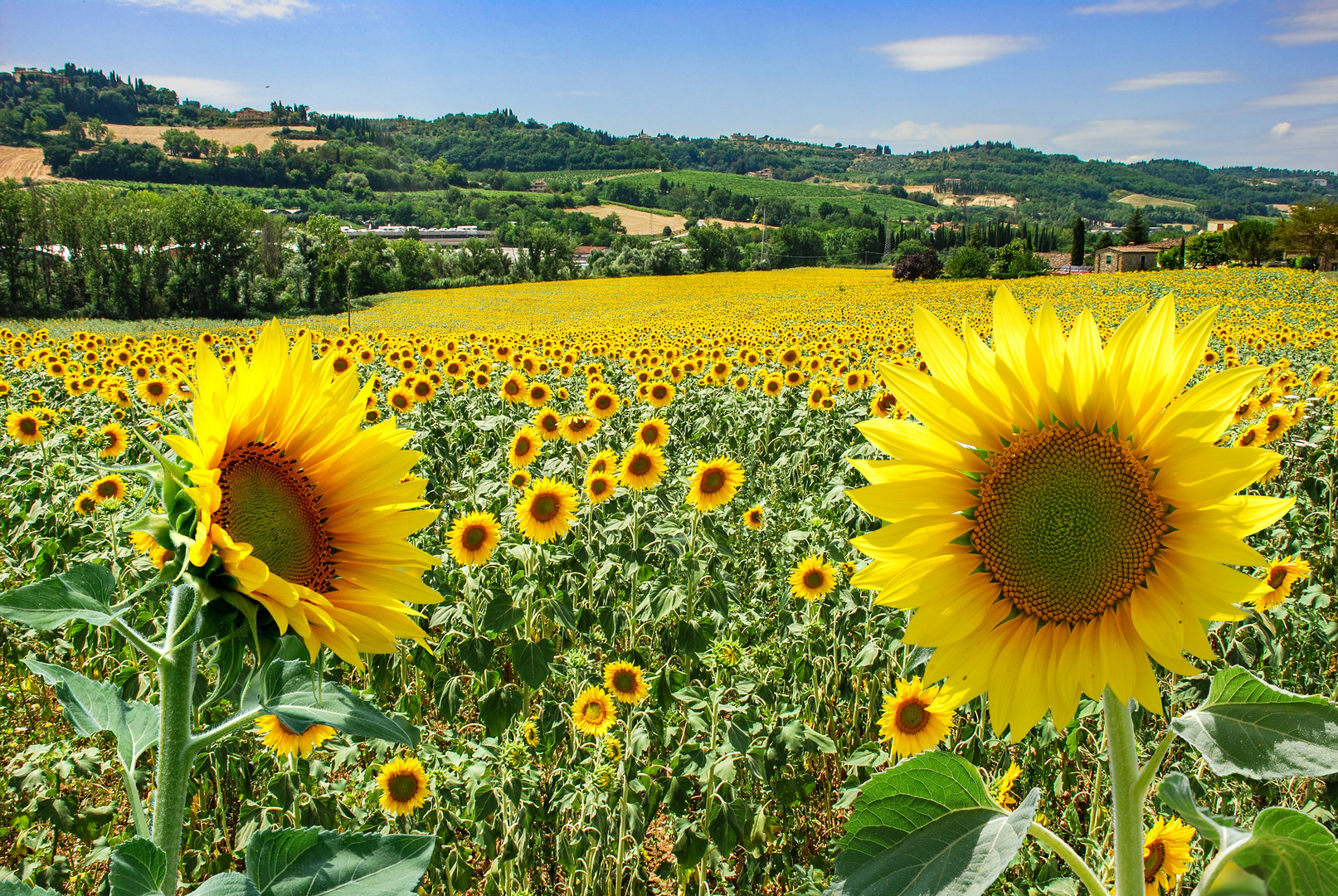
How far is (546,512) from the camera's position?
418cm

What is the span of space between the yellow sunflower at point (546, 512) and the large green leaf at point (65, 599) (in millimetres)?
2992

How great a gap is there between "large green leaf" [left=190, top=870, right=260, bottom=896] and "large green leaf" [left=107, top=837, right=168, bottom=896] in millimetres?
51

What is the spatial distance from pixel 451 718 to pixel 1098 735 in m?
3.23

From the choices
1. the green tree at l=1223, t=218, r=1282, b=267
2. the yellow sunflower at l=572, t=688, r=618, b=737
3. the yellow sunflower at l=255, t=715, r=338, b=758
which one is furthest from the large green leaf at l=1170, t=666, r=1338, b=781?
the green tree at l=1223, t=218, r=1282, b=267

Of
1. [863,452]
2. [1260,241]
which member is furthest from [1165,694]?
[1260,241]

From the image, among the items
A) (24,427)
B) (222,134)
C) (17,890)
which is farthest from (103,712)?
(222,134)

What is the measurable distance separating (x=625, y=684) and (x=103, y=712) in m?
2.22

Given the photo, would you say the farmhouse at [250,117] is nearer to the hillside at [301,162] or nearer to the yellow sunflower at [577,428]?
the hillside at [301,162]

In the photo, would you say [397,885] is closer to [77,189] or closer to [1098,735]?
[1098,735]

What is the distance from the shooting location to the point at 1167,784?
0.94 metres

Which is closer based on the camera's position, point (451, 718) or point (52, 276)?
point (451, 718)

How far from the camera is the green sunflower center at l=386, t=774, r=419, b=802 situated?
108 inches

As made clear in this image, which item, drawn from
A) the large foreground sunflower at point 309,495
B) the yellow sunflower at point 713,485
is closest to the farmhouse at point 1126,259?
the yellow sunflower at point 713,485

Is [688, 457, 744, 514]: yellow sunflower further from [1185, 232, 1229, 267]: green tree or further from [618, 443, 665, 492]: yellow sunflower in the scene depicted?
[1185, 232, 1229, 267]: green tree
